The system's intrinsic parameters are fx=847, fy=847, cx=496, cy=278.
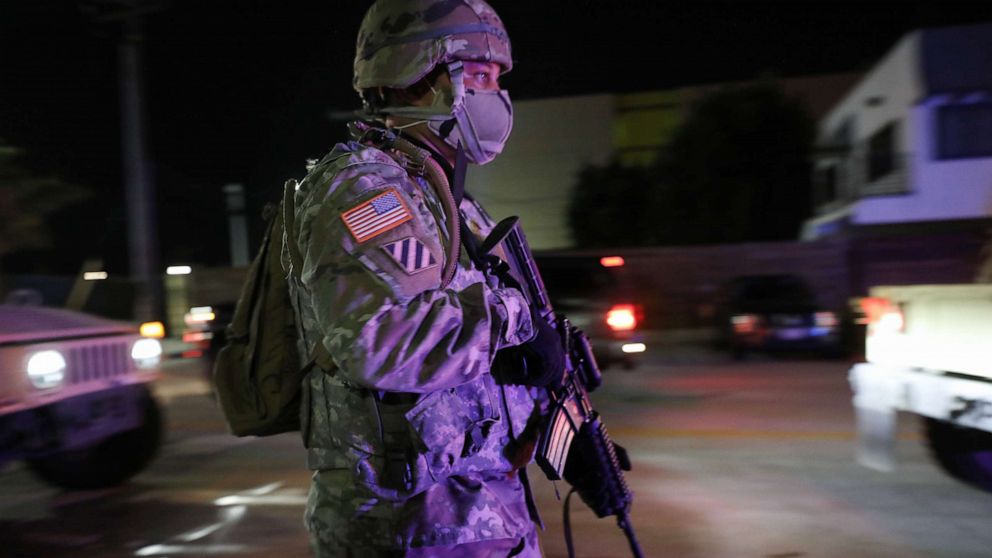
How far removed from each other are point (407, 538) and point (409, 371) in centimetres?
37

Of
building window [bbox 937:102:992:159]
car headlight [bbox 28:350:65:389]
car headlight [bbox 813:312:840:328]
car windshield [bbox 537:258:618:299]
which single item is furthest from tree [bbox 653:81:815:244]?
car headlight [bbox 28:350:65:389]

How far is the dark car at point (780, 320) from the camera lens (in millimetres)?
12492

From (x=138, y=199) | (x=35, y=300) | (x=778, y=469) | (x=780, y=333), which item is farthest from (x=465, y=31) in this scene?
(x=138, y=199)

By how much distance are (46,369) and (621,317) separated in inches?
238

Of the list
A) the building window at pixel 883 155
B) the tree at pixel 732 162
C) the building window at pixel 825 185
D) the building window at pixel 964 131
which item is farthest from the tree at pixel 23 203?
the building window at pixel 825 185

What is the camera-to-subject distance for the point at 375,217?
1515mm

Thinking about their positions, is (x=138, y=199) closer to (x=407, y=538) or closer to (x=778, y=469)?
(x=778, y=469)

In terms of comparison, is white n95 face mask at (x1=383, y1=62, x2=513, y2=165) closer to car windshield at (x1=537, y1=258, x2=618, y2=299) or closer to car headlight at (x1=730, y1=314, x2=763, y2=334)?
car windshield at (x1=537, y1=258, x2=618, y2=299)

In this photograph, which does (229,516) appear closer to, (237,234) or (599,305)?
(599,305)

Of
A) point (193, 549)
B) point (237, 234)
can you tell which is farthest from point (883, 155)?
point (193, 549)

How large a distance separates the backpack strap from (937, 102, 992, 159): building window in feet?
64.7

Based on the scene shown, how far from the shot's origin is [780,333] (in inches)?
499

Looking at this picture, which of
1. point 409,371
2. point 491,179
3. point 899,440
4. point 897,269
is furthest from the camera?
point 491,179

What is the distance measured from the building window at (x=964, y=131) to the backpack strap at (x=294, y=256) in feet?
64.7
